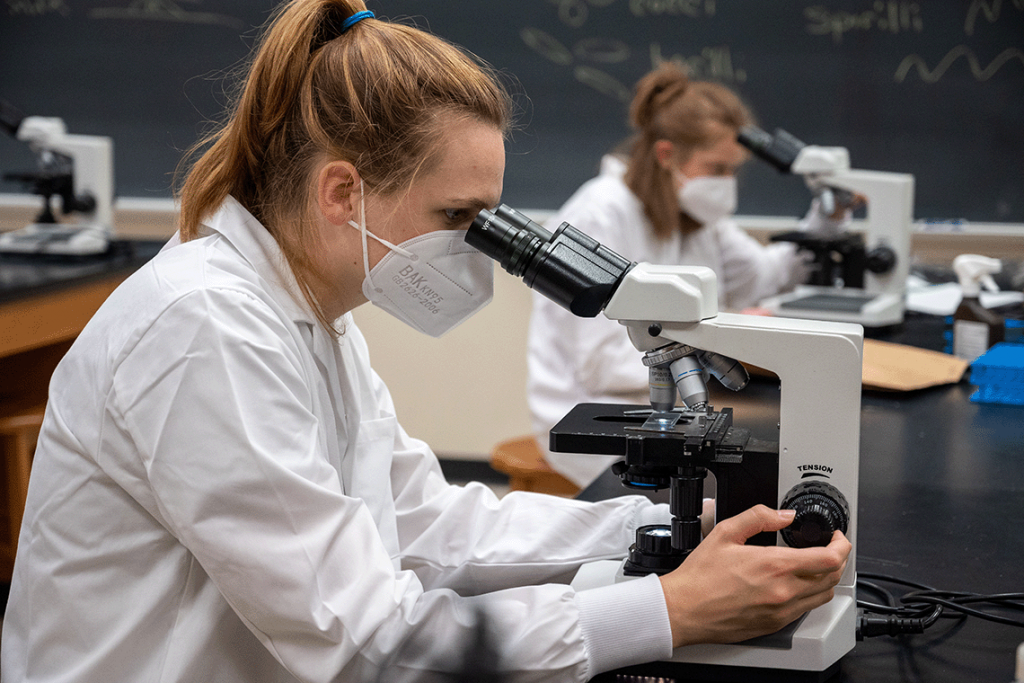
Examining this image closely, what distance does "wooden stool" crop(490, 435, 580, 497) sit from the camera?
2279mm

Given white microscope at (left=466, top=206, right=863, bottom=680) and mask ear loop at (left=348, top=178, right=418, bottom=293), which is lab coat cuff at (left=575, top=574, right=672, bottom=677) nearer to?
white microscope at (left=466, top=206, right=863, bottom=680)

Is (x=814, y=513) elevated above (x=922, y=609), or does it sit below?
above

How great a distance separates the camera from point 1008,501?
4.30 feet

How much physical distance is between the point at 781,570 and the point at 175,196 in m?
0.77

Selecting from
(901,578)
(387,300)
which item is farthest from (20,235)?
(901,578)

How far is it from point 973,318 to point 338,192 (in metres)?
1.56

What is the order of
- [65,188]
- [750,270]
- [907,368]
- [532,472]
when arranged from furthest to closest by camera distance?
[65,188] < [750,270] < [532,472] < [907,368]

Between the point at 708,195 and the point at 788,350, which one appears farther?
the point at 708,195

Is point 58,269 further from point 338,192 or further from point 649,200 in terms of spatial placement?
point 338,192

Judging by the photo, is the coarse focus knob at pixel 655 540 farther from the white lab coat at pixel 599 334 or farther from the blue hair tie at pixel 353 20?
the white lab coat at pixel 599 334

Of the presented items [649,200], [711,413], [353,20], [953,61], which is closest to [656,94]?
[649,200]

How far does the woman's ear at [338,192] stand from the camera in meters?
0.97

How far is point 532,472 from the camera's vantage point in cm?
228

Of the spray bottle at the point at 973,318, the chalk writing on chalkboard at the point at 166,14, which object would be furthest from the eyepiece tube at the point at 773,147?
the chalk writing on chalkboard at the point at 166,14
